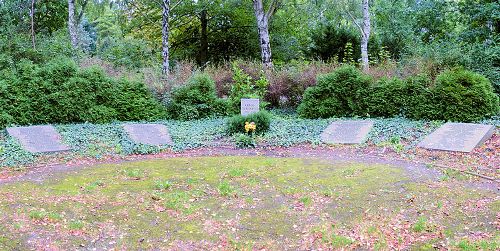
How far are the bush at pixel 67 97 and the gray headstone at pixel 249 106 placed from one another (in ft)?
8.06

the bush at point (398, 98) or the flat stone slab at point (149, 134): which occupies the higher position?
the bush at point (398, 98)

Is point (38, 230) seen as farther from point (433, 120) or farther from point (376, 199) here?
point (433, 120)

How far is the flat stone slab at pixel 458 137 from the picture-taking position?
7383 millimetres

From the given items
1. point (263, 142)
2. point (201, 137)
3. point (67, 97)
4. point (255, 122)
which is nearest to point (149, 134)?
point (201, 137)

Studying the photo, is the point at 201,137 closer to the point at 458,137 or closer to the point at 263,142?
the point at 263,142

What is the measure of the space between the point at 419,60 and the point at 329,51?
22.9 feet

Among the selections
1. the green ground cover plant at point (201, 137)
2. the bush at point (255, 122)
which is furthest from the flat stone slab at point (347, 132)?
the bush at point (255, 122)

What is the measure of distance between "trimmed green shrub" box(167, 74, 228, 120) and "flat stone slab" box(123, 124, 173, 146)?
4.01 ft

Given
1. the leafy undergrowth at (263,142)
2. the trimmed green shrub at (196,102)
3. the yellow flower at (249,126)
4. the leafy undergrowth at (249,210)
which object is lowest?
the leafy undergrowth at (249,210)

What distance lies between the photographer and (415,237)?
3.97 metres

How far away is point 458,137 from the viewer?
7.80 metres

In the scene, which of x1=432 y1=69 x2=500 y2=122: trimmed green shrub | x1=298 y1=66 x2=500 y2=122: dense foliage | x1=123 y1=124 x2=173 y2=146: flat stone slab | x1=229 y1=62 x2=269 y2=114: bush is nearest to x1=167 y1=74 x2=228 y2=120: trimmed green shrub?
x1=229 y1=62 x2=269 y2=114: bush

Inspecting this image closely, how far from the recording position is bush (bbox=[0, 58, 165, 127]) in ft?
31.0

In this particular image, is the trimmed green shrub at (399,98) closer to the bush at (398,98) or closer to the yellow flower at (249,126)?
the bush at (398,98)
